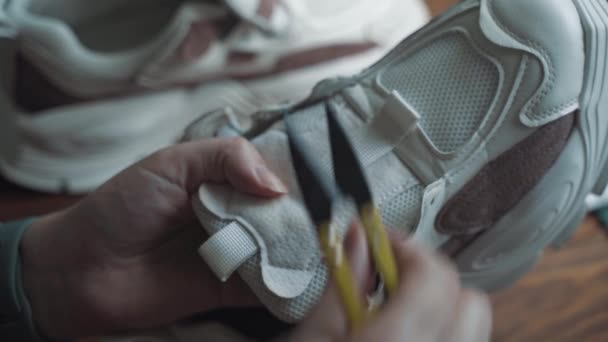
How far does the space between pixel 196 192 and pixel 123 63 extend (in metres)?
0.30

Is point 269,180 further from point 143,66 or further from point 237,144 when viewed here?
point 143,66

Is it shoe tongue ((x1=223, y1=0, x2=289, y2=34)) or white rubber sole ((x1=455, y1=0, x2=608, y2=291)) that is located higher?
shoe tongue ((x1=223, y1=0, x2=289, y2=34))

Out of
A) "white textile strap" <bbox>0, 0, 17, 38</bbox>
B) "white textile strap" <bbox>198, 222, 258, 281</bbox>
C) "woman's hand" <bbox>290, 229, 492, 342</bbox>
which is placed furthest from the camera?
"white textile strap" <bbox>0, 0, 17, 38</bbox>

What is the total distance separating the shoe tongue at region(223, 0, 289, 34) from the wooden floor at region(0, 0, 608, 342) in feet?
1.24

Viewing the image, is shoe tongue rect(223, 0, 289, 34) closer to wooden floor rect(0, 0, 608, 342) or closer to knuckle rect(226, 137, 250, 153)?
knuckle rect(226, 137, 250, 153)

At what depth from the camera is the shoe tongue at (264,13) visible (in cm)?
68

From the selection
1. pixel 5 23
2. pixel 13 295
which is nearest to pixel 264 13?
pixel 5 23

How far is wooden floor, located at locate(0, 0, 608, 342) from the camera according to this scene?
66cm

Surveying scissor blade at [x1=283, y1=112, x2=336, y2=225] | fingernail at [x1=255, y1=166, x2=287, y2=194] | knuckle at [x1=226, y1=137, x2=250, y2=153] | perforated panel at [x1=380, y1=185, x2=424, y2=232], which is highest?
scissor blade at [x1=283, y1=112, x2=336, y2=225]

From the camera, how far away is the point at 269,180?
1.45ft

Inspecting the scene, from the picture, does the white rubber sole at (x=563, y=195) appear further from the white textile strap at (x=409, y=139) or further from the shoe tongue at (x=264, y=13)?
the shoe tongue at (x=264, y=13)

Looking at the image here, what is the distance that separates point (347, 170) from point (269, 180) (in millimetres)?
123

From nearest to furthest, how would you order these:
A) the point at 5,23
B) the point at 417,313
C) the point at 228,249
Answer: the point at 417,313, the point at 228,249, the point at 5,23

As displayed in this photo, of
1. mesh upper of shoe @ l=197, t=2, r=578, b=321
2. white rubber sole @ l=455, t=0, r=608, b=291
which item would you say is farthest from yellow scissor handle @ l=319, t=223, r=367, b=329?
white rubber sole @ l=455, t=0, r=608, b=291
